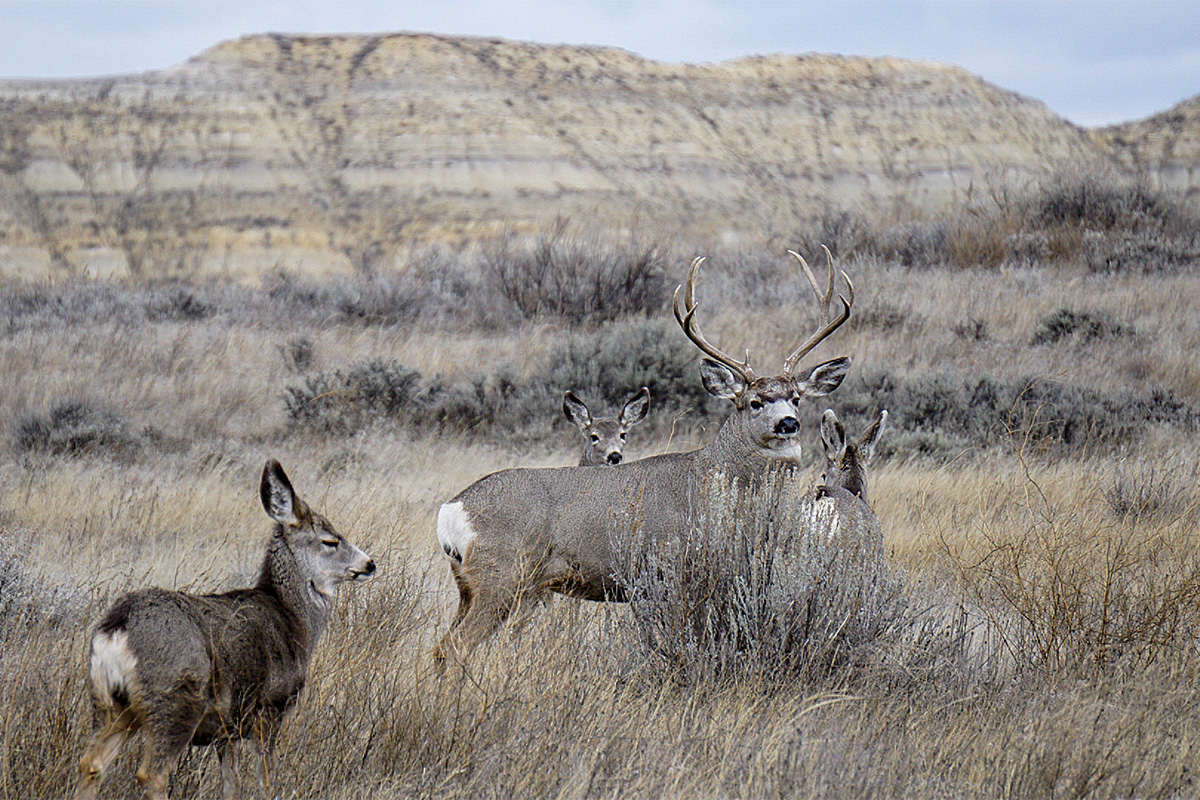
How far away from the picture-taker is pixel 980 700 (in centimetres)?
402

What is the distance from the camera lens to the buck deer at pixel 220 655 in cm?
279

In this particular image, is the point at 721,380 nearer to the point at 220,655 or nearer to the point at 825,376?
the point at 825,376

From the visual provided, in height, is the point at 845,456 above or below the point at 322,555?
below

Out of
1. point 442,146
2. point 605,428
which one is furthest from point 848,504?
point 442,146

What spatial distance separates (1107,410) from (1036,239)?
7.27 meters

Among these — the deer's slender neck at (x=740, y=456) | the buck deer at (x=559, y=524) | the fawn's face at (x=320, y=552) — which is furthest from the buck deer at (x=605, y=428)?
the fawn's face at (x=320, y=552)

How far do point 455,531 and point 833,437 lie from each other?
2.57 meters

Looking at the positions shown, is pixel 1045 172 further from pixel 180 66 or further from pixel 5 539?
pixel 180 66

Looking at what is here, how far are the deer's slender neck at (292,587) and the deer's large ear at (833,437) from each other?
332cm

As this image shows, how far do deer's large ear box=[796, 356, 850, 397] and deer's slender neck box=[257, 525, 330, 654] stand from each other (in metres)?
2.80

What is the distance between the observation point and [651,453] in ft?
32.5

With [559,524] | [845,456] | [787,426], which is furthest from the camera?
[845,456]

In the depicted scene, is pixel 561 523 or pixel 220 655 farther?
pixel 561 523

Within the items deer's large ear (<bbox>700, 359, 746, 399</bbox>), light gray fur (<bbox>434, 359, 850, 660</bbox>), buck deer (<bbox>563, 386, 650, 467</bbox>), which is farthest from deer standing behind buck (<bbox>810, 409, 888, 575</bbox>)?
buck deer (<bbox>563, 386, 650, 467</bbox>)
